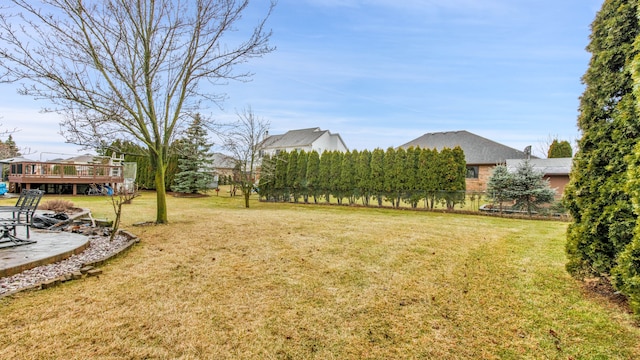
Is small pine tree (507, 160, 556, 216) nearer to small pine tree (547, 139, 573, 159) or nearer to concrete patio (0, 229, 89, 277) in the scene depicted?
concrete patio (0, 229, 89, 277)

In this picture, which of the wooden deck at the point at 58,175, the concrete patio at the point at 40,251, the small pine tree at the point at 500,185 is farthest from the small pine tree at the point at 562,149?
the wooden deck at the point at 58,175

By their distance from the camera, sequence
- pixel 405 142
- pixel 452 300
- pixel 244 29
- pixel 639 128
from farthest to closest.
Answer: pixel 405 142 → pixel 244 29 → pixel 452 300 → pixel 639 128

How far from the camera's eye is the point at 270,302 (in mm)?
3107

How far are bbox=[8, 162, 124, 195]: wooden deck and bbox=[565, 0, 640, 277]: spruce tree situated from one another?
885 inches

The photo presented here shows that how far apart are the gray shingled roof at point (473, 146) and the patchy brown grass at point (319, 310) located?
1968cm

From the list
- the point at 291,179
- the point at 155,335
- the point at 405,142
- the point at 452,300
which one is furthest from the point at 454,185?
the point at 405,142

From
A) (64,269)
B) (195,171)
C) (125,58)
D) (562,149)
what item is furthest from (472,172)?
(64,269)

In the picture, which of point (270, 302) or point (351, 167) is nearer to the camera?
point (270, 302)

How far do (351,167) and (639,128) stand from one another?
12.7 m

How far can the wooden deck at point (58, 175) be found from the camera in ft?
52.0

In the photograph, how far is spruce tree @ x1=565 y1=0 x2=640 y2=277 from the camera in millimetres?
3039

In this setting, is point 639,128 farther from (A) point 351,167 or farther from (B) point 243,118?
(B) point 243,118

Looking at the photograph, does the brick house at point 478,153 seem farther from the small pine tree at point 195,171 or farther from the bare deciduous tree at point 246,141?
the small pine tree at point 195,171

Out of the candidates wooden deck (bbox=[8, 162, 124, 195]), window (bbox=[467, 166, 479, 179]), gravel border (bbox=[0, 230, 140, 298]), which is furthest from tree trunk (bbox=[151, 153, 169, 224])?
window (bbox=[467, 166, 479, 179])
